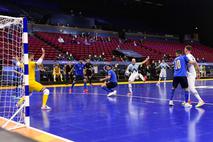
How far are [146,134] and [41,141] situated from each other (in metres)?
1.95

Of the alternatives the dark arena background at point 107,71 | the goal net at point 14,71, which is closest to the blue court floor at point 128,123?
the dark arena background at point 107,71

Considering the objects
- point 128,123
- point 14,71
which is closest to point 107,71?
point 14,71

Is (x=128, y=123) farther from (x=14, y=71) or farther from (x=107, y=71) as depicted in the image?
(x=107, y=71)

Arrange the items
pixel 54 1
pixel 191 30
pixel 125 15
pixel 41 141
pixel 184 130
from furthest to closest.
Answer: pixel 191 30 < pixel 125 15 < pixel 54 1 < pixel 184 130 < pixel 41 141

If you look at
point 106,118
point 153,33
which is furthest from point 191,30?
point 106,118

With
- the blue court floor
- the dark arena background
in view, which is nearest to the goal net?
the dark arena background

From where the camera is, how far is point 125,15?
41938 mm

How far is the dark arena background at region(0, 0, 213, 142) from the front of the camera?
6.52m

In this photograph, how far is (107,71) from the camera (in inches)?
926

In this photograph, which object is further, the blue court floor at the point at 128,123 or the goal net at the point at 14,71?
the goal net at the point at 14,71

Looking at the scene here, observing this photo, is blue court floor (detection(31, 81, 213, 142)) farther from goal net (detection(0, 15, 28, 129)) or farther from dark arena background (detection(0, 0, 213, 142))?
goal net (detection(0, 15, 28, 129))

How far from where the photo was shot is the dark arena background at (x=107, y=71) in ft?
21.4

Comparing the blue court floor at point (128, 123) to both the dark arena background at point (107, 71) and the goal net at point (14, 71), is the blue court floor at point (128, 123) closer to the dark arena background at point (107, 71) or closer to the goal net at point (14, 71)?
the dark arena background at point (107, 71)

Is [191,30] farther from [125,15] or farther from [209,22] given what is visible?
[125,15]
